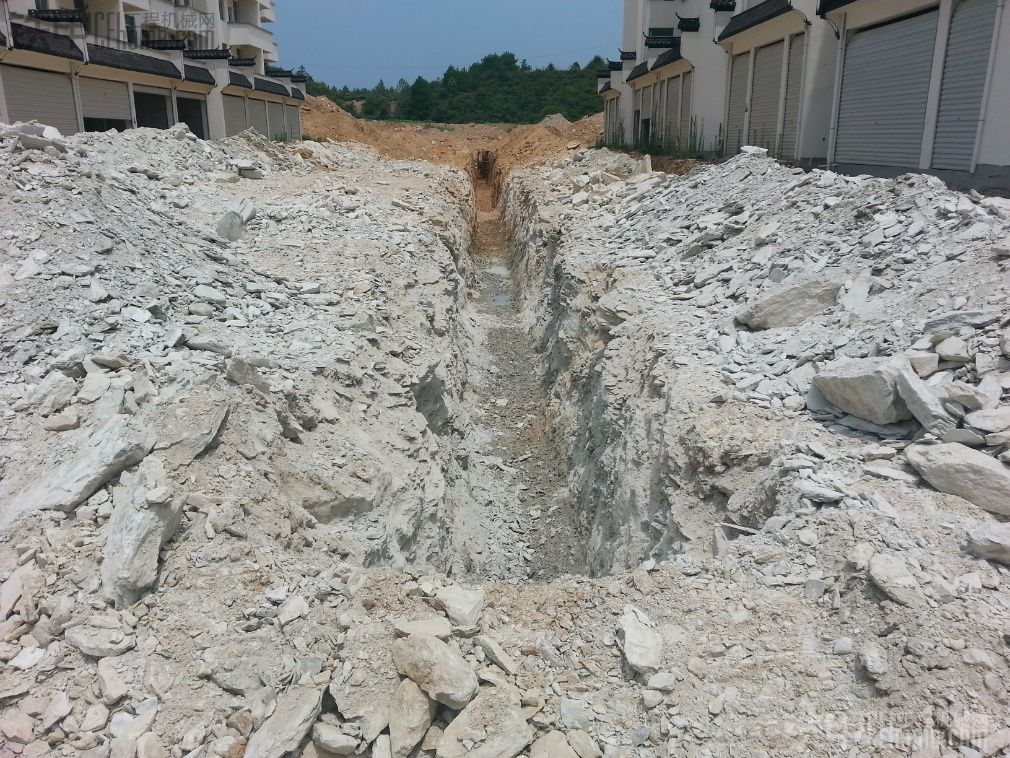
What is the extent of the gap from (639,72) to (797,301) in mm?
26927

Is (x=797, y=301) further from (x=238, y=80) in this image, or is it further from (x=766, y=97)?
(x=238, y=80)

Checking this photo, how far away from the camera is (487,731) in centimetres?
358

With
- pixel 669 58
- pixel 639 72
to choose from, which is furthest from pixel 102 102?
pixel 639 72

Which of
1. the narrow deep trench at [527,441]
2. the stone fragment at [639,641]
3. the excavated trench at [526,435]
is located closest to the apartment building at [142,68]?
the excavated trench at [526,435]

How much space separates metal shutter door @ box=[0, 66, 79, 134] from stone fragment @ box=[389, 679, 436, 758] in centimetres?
1954

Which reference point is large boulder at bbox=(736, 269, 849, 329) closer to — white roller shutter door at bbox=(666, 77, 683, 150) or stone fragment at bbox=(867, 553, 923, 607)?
stone fragment at bbox=(867, 553, 923, 607)

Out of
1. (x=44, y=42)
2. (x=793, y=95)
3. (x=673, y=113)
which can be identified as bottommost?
(x=793, y=95)

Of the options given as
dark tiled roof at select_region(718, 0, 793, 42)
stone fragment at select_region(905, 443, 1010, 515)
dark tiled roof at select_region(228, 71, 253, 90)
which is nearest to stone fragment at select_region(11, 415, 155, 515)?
stone fragment at select_region(905, 443, 1010, 515)

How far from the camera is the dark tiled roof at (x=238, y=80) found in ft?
94.5

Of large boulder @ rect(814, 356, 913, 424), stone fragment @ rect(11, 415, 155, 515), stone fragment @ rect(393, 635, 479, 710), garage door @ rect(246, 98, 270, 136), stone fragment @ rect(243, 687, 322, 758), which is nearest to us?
stone fragment @ rect(243, 687, 322, 758)

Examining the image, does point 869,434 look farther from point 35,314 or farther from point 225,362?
point 35,314

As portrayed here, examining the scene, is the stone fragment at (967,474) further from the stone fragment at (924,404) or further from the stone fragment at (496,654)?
the stone fragment at (496,654)

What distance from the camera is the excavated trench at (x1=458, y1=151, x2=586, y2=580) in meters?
8.39

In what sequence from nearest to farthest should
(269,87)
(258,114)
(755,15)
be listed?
(755,15)
(269,87)
(258,114)
